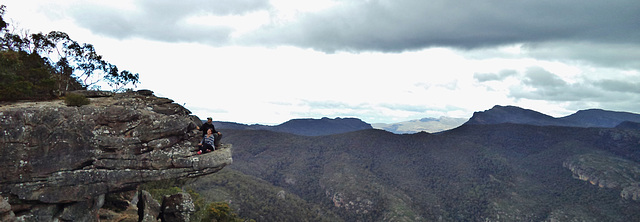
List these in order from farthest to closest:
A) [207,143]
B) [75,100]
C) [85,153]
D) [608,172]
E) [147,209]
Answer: [608,172]
[147,209]
[207,143]
[75,100]
[85,153]

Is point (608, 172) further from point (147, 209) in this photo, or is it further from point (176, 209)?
point (147, 209)

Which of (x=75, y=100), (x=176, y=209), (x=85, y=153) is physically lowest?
(x=176, y=209)

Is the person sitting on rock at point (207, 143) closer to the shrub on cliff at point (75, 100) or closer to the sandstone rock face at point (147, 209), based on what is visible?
the sandstone rock face at point (147, 209)

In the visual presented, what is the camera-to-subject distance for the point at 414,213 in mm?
153000

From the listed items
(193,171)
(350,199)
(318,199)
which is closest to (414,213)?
(350,199)

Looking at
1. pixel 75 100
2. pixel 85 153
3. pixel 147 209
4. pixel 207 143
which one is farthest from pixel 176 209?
pixel 75 100

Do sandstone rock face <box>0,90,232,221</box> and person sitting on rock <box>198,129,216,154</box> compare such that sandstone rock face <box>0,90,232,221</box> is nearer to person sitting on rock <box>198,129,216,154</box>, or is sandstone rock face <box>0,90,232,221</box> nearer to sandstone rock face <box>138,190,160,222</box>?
person sitting on rock <box>198,129,216,154</box>

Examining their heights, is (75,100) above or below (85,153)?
above

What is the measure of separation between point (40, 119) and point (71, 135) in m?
1.94

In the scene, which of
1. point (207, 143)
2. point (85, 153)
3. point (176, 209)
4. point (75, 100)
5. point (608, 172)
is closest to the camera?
point (85, 153)

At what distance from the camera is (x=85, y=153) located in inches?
743

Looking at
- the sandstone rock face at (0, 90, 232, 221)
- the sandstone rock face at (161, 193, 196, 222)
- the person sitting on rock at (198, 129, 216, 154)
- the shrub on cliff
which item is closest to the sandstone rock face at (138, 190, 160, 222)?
the sandstone rock face at (161, 193, 196, 222)

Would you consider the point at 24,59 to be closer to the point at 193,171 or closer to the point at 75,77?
the point at 75,77

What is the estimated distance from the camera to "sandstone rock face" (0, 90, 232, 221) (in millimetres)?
17547
